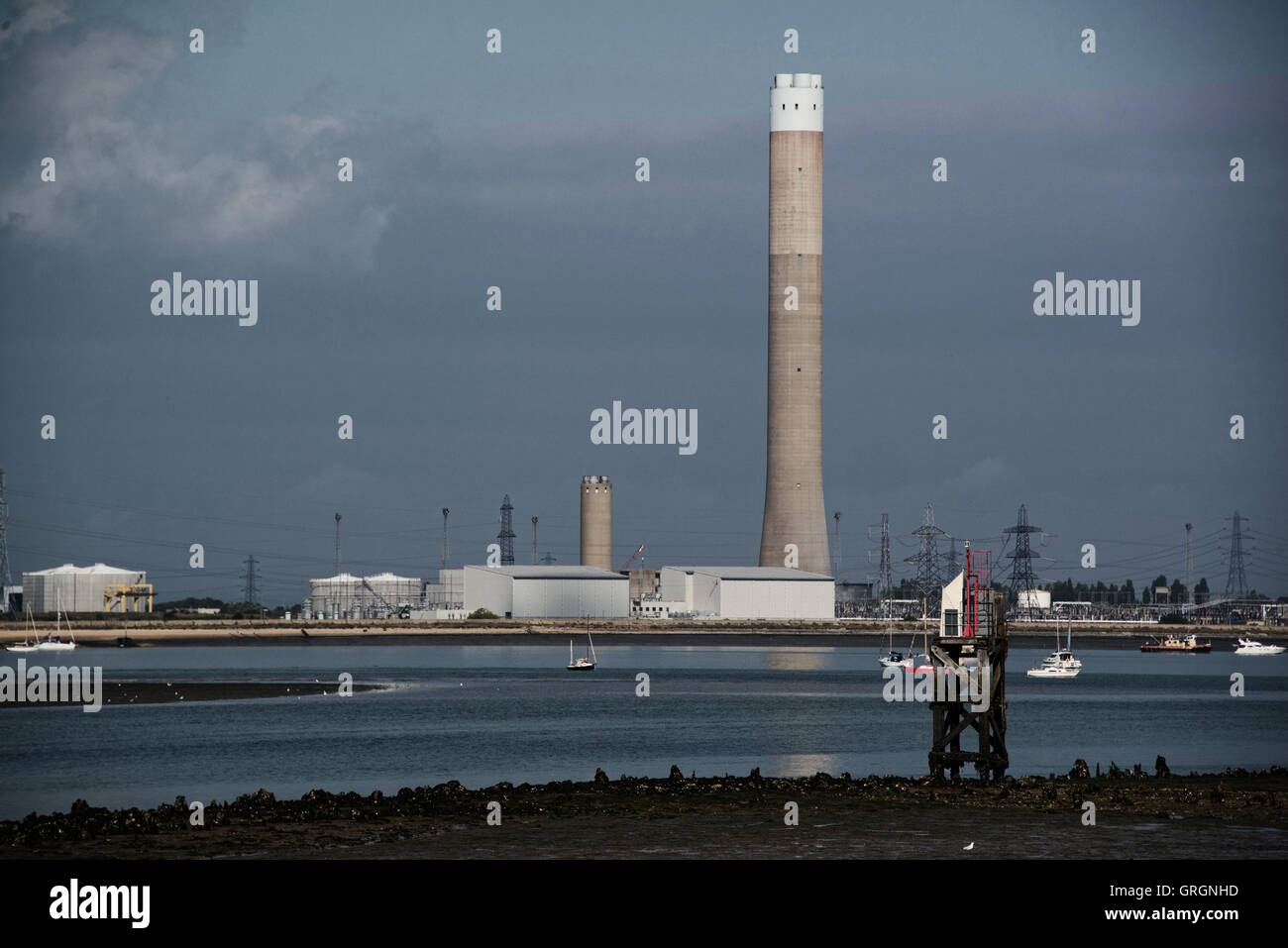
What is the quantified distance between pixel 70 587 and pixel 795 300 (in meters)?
92.9

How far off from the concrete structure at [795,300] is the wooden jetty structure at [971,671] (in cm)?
10723

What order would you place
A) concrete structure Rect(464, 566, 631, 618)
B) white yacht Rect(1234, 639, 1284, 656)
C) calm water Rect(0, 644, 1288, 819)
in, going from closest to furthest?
calm water Rect(0, 644, 1288, 819), concrete structure Rect(464, 566, 631, 618), white yacht Rect(1234, 639, 1284, 656)

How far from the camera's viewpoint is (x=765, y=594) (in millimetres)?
169875

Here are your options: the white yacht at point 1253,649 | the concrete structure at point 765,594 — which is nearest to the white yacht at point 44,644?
the concrete structure at point 765,594

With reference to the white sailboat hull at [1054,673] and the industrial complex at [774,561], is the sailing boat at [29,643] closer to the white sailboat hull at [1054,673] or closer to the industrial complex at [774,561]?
the industrial complex at [774,561]

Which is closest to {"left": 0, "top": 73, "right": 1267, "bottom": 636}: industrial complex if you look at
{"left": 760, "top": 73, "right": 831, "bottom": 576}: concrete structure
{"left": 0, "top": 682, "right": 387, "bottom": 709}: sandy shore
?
{"left": 760, "top": 73, "right": 831, "bottom": 576}: concrete structure

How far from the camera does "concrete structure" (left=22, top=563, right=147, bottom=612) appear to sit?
187625mm

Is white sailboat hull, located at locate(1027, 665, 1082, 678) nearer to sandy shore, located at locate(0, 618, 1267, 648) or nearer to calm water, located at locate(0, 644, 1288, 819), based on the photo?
calm water, located at locate(0, 644, 1288, 819)

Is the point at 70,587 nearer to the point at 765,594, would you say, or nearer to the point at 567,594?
the point at 567,594

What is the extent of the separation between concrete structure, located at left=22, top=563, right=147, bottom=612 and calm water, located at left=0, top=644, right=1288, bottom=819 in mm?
75463

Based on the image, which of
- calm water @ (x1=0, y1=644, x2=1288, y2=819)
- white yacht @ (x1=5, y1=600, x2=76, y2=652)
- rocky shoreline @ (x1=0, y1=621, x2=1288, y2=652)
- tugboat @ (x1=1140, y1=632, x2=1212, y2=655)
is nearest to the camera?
calm water @ (x1=0, y1=644, x2=1288, y2=819)

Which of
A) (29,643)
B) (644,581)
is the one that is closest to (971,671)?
(29,643)

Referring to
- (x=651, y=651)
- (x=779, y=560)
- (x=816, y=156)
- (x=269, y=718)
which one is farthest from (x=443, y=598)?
(x=269, y=718)
